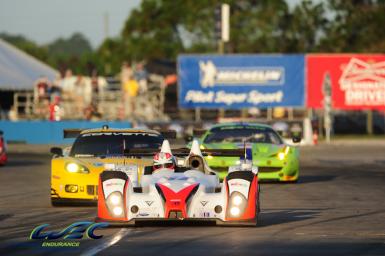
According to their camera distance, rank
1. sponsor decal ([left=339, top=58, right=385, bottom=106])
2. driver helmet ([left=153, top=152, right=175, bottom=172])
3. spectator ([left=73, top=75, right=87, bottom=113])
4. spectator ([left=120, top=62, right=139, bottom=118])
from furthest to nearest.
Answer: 1. sponsor decal ([left=339, top=58, right=385, bottom=106])
2. spectator ([left=73, top=75, right=87, bottom=113])
3. spectator ([left=120, top=62, right=139, bottom=118])
4. driver helmet ([left=153, top=152, right=175, bottom=172])

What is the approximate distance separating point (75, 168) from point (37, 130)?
29645 mm

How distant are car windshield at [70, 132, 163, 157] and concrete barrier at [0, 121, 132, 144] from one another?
2671cm

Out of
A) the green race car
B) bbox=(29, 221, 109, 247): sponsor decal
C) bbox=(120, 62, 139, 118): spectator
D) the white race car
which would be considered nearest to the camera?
bbox=(29, 221, 109, 247): sponsor decal

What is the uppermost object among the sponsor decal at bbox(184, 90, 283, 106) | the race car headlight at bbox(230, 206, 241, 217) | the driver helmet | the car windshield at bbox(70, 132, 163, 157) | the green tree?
the green tree

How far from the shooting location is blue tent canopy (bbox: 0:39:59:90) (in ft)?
173

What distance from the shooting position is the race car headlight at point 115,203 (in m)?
14.5

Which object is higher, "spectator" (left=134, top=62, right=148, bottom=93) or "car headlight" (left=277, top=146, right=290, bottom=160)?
"spectator" (left=134, top=62, right=148, bottom=93)

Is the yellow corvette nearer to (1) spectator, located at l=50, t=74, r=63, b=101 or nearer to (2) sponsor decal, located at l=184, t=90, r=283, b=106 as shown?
(1) spectator, located at l=50, t=74, r=63, b=101

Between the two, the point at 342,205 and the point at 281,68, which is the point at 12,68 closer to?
the point at 281,68

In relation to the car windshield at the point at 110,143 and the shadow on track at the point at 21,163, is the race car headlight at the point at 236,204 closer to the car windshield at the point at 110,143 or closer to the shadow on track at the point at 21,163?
the car windshield at the point at 110,143

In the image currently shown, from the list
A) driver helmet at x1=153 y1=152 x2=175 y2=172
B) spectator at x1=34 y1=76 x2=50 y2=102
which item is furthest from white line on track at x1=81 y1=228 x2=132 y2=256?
spectator at x1=34 y1=76 x2=50 y2=102

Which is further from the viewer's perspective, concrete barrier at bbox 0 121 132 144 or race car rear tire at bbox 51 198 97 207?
concrete barrier at bbox 0 121 132 144

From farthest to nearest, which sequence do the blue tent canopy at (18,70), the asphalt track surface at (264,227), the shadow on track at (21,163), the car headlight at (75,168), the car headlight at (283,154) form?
the blue tent canopy at (18,70)
the shadow on track at (21,163)
the car headlight at (283,154)
the car headlight at (75,168)
the asphalt track surface at (264,227)

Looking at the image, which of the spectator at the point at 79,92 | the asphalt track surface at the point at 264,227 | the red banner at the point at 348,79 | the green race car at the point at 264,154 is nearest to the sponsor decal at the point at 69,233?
the asphalt track surface at the point at 264,227
